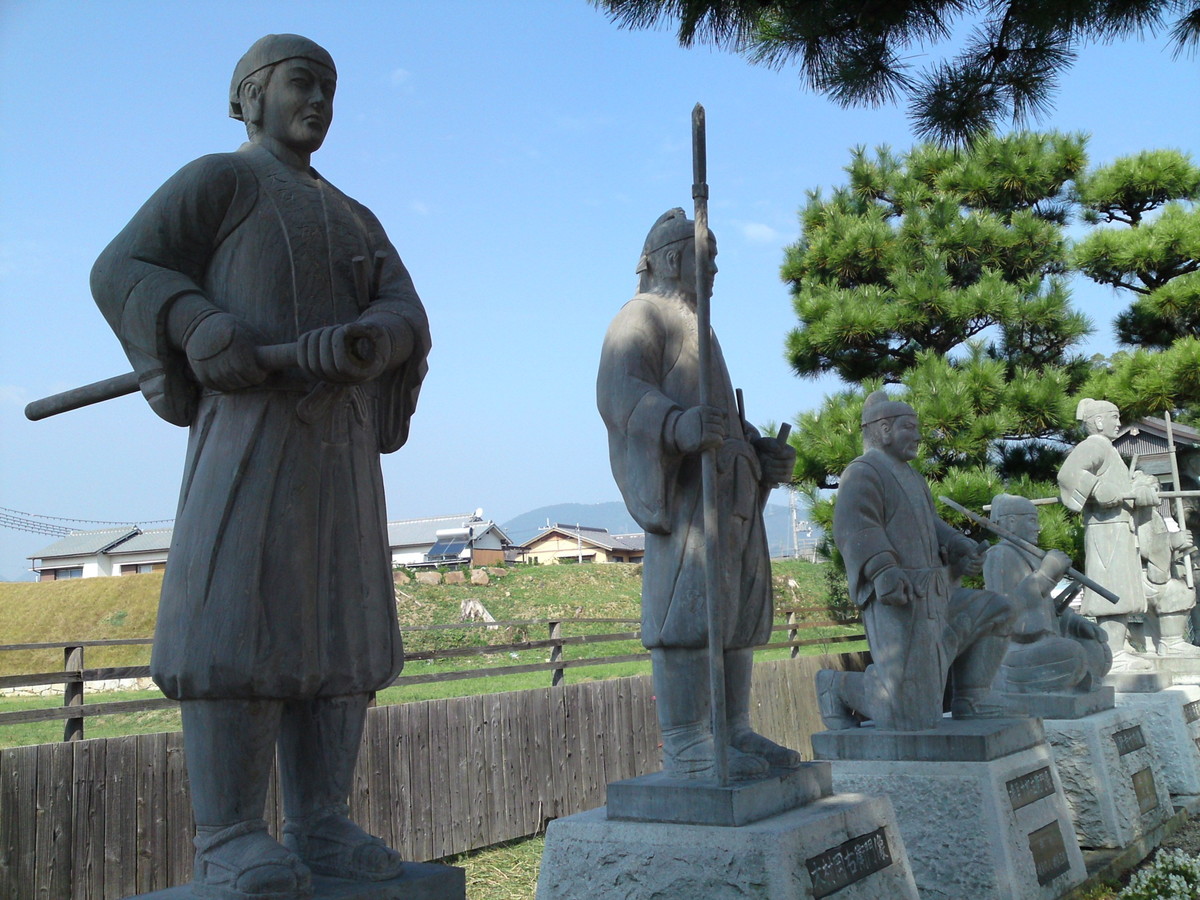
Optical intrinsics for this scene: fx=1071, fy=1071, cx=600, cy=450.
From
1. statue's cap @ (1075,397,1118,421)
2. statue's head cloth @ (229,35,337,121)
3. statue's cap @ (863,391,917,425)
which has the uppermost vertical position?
statue's cap @ (1075,397,1118,421)

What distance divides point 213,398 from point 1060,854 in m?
4.27

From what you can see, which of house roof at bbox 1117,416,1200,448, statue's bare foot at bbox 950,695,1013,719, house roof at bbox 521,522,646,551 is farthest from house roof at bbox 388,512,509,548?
statue's bare foot at bbox 950,695,1013,719

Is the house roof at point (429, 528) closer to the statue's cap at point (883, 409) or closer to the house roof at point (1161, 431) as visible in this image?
the house roof at point (1161, 431)

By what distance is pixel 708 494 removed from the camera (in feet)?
10.6

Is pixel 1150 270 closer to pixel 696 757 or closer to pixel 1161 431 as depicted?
pixel 1161 431

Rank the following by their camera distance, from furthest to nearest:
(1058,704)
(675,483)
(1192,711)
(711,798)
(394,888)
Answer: (1192,711) < (1058,704) < (675,483) < (711,798) < (394,888)

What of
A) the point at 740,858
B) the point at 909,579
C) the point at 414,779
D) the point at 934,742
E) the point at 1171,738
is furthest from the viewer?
the point at 1171,738

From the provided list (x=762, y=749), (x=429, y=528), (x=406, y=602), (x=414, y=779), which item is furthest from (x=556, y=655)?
(x=429, y=528)

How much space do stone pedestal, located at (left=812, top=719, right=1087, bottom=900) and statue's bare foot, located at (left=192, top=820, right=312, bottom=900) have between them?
10.3 feet

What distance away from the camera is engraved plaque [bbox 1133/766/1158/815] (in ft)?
20.3

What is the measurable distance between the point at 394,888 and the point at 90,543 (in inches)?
1041

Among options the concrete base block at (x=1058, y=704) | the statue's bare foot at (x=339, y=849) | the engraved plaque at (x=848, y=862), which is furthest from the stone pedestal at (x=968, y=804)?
the statue's bare foot at (x=339, y=849)

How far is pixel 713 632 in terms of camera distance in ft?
10.5

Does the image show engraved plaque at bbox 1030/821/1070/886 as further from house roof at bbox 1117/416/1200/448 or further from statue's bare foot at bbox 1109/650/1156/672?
house roof at bbox 1117/416/1200/448
